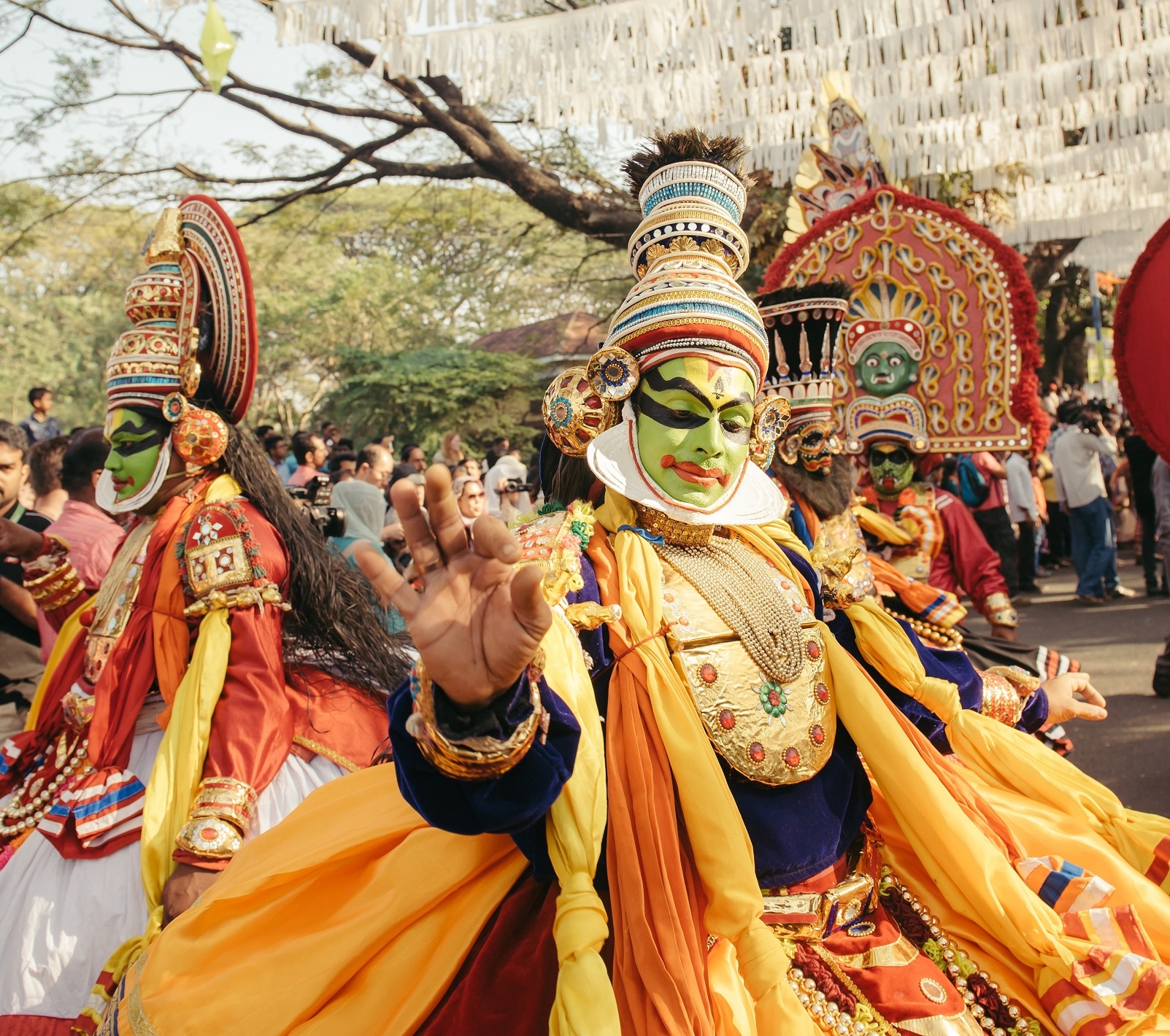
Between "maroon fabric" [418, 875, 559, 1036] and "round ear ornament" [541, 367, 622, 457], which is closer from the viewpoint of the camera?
"maroon fabric" [418, 875, 559, 1036]


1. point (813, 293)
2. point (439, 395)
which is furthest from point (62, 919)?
point (439, 395)

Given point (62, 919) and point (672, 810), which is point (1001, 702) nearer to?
point (672, 810)

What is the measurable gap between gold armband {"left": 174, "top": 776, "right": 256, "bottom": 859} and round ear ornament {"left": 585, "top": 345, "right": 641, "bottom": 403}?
1.46 metres

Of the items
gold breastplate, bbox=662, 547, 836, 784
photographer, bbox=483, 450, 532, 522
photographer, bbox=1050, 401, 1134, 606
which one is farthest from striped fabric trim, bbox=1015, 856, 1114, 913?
photographer, bbox=1050, 401, 1134, 606

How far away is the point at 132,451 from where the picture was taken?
130 inches

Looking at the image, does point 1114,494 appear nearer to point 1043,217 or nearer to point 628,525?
point 1043,217

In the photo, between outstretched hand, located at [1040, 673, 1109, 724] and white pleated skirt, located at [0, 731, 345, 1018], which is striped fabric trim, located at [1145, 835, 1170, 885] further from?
white pleated skirt, located at [0, 731, 345, 1018]

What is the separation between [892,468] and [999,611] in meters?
0.94

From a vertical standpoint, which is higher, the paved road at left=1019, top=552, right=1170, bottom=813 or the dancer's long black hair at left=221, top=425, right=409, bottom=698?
the dancer's long black hair at left=221, top=425, right=409, bottom=698

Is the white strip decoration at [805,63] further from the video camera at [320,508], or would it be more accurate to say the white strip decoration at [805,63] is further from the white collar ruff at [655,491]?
the white collar ruff at [655,491]

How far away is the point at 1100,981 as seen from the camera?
185 cm

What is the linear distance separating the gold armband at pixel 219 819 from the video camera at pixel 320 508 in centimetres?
108

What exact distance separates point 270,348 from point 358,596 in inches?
946

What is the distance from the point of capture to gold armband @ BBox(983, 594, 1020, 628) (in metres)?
5.29
